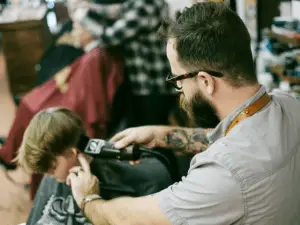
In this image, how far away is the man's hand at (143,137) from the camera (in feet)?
5.07

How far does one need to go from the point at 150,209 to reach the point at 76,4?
183 centimetres

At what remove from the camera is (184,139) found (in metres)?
1.70

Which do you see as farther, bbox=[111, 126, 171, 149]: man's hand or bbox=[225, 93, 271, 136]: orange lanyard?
bbox=[111, 126, 171, 149]: man's hand

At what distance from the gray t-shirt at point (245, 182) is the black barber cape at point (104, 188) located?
0.50m

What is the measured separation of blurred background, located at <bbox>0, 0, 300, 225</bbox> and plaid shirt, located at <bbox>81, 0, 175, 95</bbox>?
26cm

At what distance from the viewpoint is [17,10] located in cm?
425

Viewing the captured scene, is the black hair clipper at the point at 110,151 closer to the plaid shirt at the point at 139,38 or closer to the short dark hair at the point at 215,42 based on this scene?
the short dark hair at the point at 215,42

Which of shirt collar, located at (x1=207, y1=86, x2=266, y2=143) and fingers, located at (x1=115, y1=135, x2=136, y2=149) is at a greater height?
shirt collar, located at (x1=207, y1=86, x2=266, y2=143)

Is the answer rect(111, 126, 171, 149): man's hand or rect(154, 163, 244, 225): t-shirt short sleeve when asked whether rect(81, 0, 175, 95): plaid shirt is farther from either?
rect(154, 163, 244, 225): t-shirt short sleeve

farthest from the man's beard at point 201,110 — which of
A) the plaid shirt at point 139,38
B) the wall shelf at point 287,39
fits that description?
the plaid shirt at point 139,38

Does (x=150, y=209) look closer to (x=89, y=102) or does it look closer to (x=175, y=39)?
(x=175, y=39)

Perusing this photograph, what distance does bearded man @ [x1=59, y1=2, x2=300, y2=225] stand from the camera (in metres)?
1.02

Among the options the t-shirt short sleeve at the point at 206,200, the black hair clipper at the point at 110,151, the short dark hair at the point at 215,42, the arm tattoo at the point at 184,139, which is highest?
the short dark hair at the point at 215,42

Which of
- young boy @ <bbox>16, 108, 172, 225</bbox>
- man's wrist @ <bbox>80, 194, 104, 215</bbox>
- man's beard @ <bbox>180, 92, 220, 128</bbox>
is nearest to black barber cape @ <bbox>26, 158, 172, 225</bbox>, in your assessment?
young boy @ <bbox>16, 108, 172, 225</bbox>
